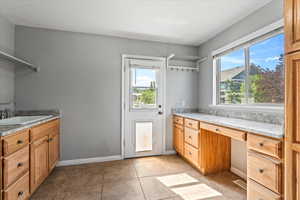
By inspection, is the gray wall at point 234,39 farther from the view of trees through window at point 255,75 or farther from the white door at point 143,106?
the white door at point 143,106

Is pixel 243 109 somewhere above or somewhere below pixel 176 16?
below

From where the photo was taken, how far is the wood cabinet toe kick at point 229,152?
1282mm

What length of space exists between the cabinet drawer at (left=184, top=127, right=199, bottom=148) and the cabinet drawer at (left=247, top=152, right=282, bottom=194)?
0.97 meters

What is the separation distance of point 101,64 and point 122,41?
2.12ft

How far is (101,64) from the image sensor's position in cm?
289

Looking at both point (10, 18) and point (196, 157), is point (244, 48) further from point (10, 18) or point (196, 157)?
point (10, 18)

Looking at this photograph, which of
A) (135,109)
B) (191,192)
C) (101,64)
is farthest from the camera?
(135,109)

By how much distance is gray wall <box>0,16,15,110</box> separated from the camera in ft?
7.28

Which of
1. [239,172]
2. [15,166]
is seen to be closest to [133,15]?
[15,166]

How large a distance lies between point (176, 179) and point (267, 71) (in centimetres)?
202

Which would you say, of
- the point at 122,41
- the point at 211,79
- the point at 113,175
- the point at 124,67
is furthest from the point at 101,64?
the point at 211,79

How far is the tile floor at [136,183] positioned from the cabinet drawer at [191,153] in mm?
151

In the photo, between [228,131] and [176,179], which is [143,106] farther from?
[228,131]

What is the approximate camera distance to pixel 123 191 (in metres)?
1.95
